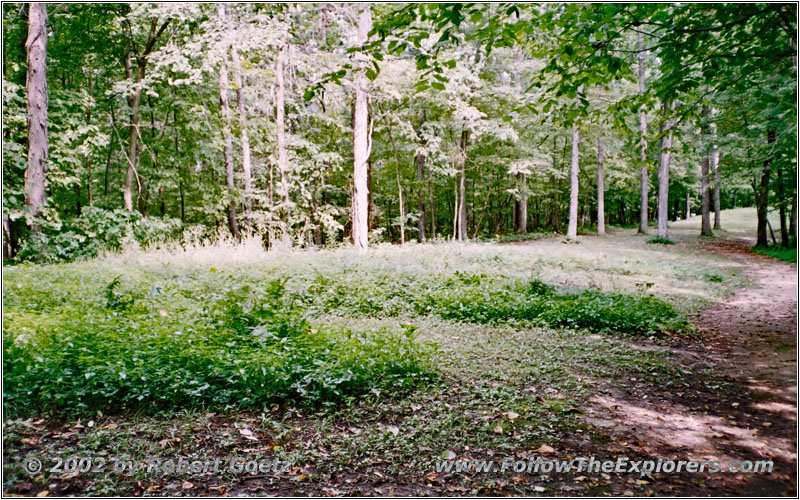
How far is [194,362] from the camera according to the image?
156 inches

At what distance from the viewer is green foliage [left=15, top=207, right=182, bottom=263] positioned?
1012 centimetres

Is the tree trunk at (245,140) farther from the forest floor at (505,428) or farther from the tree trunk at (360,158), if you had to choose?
the forest floor at (505,428)

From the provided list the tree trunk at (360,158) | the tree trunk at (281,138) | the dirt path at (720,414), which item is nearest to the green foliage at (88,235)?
the tree trunk at (281,138)

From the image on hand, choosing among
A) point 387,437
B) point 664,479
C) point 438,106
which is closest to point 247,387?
point 387,437

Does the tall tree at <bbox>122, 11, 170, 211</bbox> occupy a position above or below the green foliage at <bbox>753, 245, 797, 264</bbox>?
above

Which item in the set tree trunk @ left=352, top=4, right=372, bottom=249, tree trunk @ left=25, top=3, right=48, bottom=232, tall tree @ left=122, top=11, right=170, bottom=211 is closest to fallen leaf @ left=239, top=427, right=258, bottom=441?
tree trunk @ left=25, top=3, right=48, bottom=232

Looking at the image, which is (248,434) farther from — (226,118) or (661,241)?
(661,241)

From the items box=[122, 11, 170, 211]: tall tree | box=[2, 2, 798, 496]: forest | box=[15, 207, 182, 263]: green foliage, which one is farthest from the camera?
box=[122, 11, 170, 211]: tall tree

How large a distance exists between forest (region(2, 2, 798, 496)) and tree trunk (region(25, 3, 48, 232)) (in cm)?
6

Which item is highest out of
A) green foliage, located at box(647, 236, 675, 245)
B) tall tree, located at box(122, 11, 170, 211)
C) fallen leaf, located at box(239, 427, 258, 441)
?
tall tree, located at box(122, 11, 170, 211)

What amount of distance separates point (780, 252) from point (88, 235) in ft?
73.3

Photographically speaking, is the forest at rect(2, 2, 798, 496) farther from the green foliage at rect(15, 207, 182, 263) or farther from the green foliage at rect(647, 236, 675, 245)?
the green foliage at rect(647, 236, 675, 245)

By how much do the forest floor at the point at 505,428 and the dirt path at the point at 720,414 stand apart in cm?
1

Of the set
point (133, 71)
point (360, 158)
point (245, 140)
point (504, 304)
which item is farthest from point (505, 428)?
point (133, 71)
